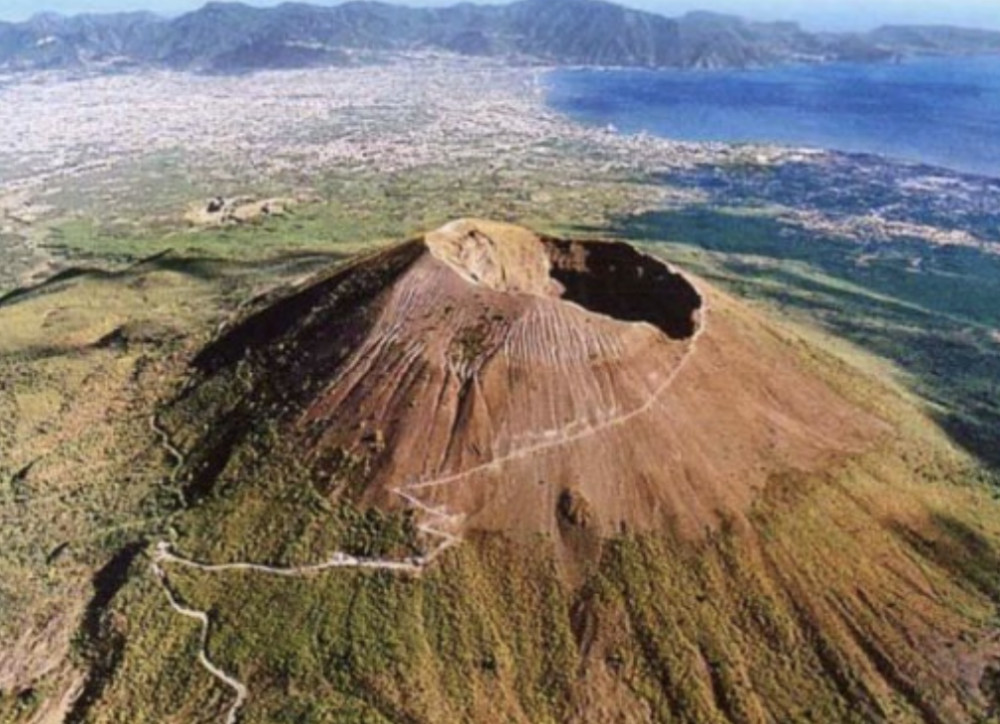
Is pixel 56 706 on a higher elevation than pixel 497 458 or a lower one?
lower

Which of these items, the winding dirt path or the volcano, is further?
the winding dirt path

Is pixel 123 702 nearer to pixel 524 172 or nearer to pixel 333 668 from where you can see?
pixel 333 668

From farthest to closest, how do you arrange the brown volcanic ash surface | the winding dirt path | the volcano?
the brown volcanic ash surface, the winding dirt path, the volcano

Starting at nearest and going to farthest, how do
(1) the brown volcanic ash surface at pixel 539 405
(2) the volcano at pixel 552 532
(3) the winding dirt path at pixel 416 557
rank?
(2) the volcano at pixel 552 532 → (3) the winding dirt path at pixel 416 557 → (1) the brown volcanic ash surface at pixel 539 405

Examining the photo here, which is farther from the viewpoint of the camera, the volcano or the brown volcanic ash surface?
the brown volcanic ash surface

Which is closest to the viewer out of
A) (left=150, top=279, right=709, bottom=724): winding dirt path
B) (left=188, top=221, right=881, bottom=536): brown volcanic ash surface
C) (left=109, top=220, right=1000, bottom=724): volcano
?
(left=109, top=220, right=1000, bottom=724): volcano

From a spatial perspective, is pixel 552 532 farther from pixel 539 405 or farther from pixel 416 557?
pixel 539 405

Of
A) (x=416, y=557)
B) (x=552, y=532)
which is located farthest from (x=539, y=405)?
(x=416, y=557)

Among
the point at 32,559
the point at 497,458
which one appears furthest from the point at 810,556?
the point at 32,559
